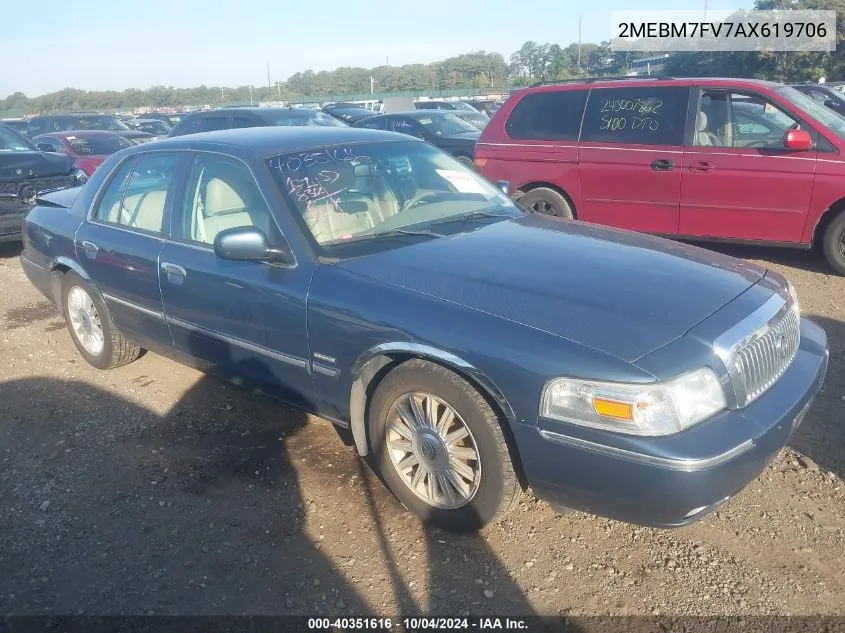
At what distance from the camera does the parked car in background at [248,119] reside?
1162 centimetres

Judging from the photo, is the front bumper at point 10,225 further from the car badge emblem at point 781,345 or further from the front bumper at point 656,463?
the car badge emblem at point 781,345

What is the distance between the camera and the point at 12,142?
986 centimetres

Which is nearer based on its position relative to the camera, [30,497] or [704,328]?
[704,328]

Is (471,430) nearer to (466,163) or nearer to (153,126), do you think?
(466,163)

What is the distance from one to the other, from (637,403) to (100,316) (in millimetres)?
3776

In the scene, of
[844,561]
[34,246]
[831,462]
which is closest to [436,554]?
[844,561]

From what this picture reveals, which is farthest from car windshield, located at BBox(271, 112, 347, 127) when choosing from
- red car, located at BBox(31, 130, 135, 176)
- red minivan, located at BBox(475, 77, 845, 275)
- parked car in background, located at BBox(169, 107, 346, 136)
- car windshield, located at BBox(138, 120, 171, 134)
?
car windshield, located at BBox(138, 120, 171, 134)

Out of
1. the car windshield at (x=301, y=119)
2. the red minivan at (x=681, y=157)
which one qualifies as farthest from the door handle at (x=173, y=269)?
the car windshield at (x=301, y=119)

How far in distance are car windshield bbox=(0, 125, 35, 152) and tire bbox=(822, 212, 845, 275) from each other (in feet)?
31.1

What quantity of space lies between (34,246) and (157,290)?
191cm

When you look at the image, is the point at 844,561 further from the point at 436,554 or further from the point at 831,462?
the point at 436,554

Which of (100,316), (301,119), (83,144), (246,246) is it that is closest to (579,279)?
(246,246)

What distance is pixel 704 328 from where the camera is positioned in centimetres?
269

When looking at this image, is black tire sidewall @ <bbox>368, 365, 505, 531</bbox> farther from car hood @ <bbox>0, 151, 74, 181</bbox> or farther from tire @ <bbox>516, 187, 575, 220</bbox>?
car hood @ <bbox>0, 151, 74, 181</bbox>
